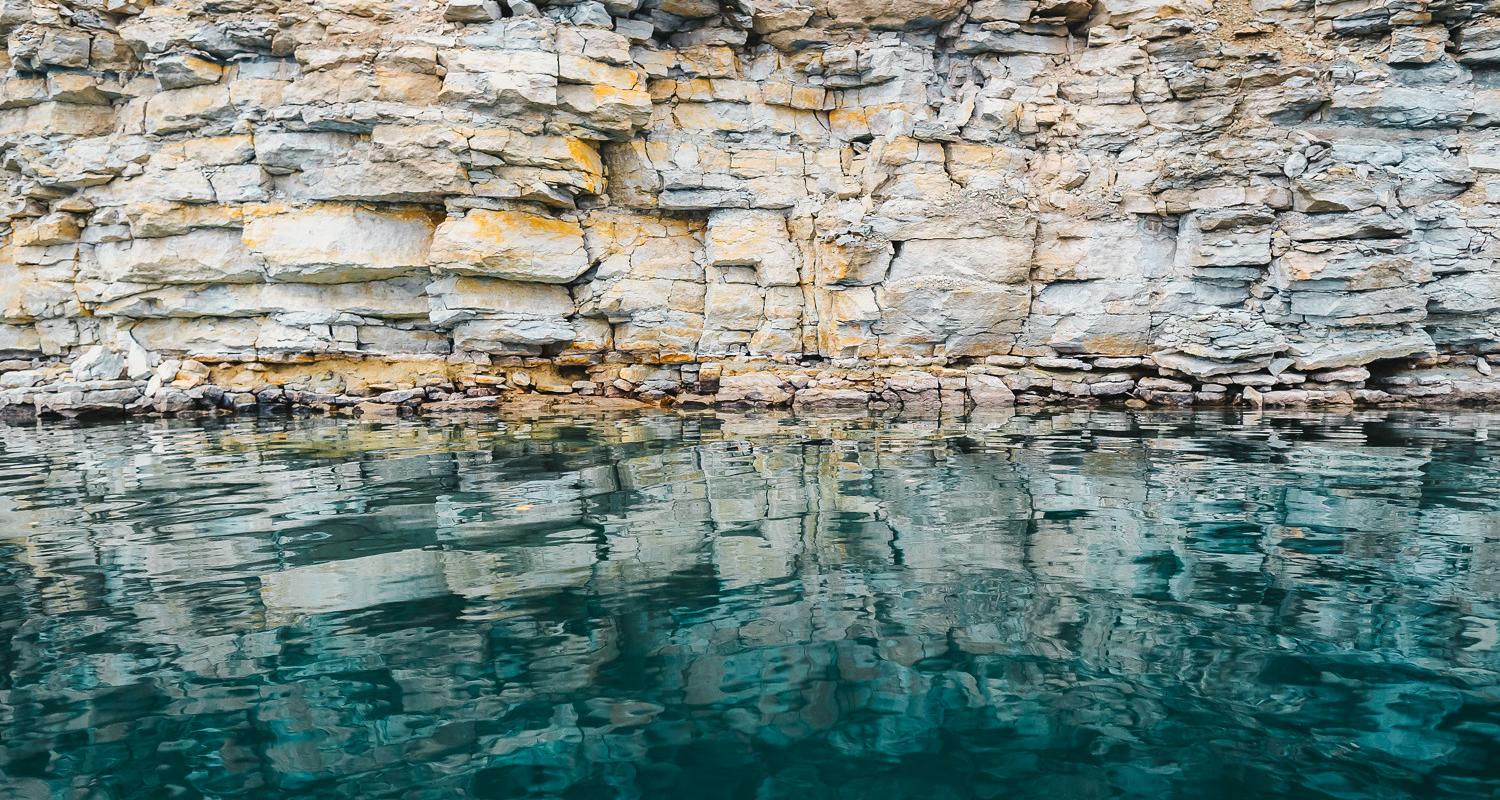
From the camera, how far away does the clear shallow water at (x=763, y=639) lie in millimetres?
3137

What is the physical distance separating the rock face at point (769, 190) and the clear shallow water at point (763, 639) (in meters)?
11.1

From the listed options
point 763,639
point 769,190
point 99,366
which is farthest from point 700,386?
point 763,639

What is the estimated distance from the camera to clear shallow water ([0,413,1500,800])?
3137mm

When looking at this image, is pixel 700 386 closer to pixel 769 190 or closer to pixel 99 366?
pixel 769 190

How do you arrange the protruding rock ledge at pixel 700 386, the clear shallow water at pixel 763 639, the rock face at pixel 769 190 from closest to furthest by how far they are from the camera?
the clear shallow water at pixel 763 639 < the protruding rock ledge at pixel 700 386 < the rock face at pixel 769 190

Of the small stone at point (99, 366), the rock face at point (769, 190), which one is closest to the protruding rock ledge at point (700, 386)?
the small stone at point (99, 366)

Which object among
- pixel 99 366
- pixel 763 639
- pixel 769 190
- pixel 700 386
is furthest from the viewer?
pixel 769 190

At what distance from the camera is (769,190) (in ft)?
69.9

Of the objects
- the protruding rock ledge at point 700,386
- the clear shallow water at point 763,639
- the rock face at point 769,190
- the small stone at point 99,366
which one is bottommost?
the clear shallow water at point 763,639

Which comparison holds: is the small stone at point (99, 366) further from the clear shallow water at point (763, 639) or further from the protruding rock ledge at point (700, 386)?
the clear shallow water at point (763, 639)

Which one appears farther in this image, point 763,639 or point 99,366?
point 99,366

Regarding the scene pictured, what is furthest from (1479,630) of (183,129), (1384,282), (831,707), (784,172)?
A: (183,129)

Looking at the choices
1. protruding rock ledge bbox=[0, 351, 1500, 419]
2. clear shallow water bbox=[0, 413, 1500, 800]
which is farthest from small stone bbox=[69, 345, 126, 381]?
clear shallow water bbox=[0, 413, 1500, 800]

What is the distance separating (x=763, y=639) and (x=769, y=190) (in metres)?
18.2
